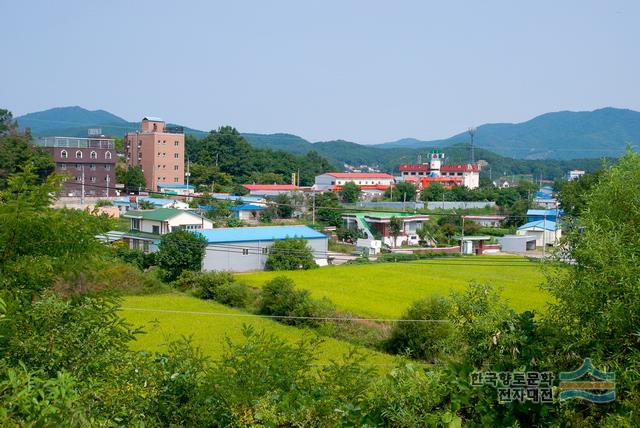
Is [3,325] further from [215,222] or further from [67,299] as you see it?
[215,222]

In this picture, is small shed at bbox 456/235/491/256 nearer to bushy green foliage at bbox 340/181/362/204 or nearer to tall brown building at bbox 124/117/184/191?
bushy green foliage at bbox 340/181/362/204

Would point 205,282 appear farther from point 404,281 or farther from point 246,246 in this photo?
point 404,281

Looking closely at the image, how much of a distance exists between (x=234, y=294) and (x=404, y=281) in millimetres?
5454

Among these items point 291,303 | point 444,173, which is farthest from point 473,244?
point 444,173

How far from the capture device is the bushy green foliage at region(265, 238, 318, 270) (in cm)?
2125

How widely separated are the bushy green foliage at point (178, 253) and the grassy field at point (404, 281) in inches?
63.6

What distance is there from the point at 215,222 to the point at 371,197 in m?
21.1

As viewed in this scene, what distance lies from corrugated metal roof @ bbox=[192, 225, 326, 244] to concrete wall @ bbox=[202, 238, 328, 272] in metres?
0.17

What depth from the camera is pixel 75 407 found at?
291cm

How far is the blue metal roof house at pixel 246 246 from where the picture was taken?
20.2m

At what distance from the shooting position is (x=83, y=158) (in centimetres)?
3022

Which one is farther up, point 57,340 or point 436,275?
point 57,340

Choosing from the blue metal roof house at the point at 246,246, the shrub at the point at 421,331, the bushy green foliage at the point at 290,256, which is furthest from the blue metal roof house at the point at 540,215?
the shrub at the point at 421,331

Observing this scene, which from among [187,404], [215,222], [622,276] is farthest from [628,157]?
[215,222]
